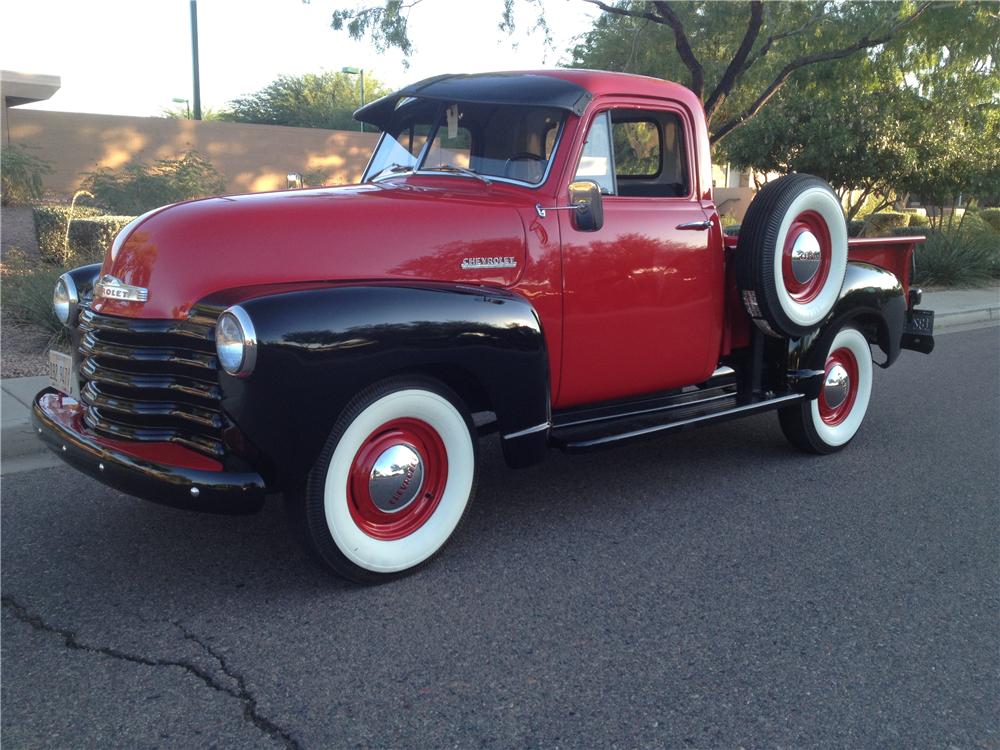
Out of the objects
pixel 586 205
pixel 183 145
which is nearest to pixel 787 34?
pixel 586 205

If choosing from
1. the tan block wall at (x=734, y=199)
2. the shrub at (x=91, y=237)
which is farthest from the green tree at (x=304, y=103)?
the shrub at (x=91, y=237)

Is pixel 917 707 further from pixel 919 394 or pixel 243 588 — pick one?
pixel 919 394

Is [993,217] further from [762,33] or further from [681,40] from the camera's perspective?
[681,40]

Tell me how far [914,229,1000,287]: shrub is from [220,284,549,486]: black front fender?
12.3 metres

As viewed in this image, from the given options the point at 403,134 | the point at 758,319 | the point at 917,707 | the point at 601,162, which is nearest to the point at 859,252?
the point at 758,319

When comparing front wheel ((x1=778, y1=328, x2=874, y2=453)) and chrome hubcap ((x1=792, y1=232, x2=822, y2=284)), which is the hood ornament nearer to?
chrome hubcap ((x1=792, y1=232, x2=822, y2=284))

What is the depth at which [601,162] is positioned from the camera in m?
4.29

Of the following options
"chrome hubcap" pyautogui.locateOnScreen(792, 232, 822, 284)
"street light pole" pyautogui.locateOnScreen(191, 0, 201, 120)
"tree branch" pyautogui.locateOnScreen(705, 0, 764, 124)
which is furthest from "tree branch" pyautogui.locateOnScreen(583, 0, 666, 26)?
"street light pole" pyautogui.locateOnScreen(191, 0, 201, 120)

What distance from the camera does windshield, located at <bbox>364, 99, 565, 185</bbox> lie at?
13.6 ft

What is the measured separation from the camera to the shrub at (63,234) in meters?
9.83

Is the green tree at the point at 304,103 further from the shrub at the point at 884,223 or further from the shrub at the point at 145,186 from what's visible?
the shrub at the point at 145,186

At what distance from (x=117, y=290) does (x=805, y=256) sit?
3361mm

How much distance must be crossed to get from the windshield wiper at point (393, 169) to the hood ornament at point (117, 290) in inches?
Answer: 62.1

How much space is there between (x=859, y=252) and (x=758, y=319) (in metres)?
1.39
